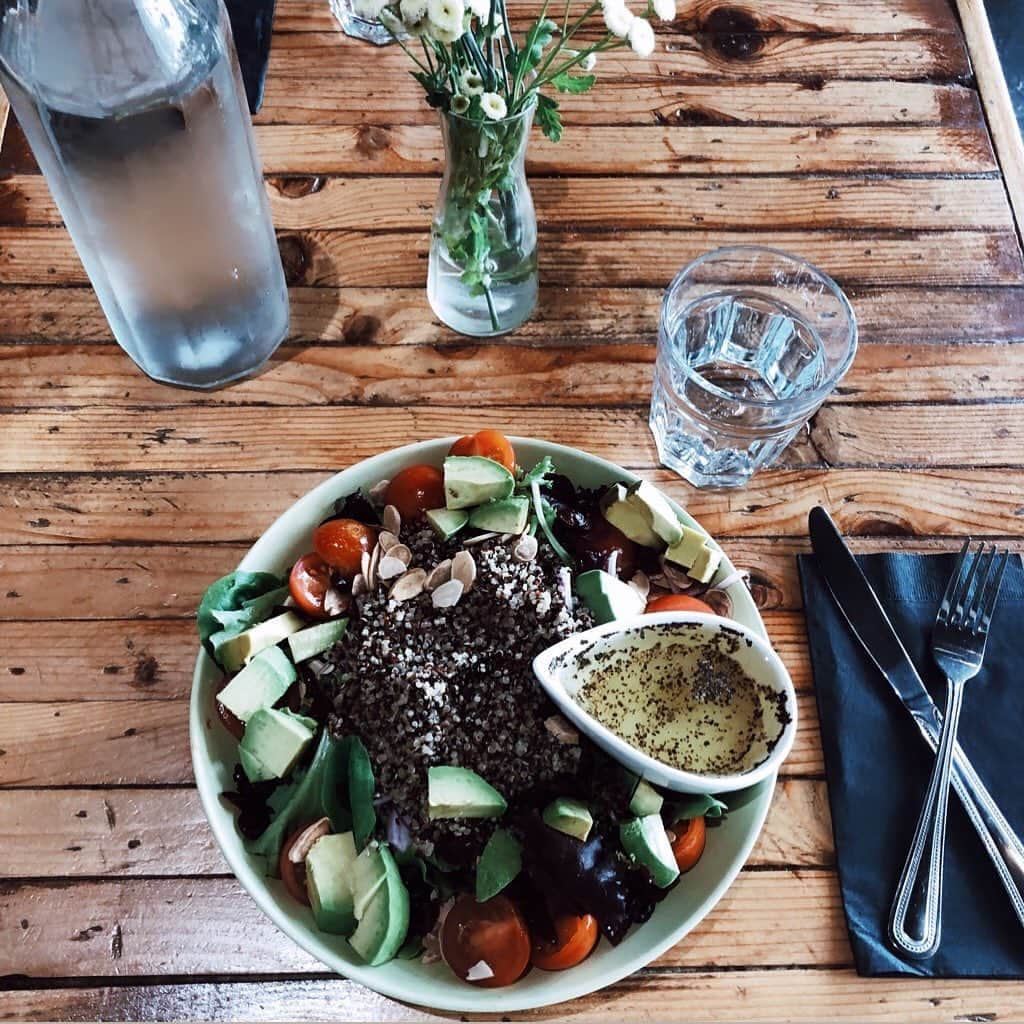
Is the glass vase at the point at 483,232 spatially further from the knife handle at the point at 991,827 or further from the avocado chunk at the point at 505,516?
the knife handle at the point at 991,827

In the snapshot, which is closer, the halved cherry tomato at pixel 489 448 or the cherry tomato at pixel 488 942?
the cherry tomato at pixel 488 942

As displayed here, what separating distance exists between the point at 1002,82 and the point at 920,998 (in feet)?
3.46

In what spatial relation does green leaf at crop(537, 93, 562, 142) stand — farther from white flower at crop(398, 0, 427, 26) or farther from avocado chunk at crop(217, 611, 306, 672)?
avocado chunk at crop(217, 611, 306, 672)

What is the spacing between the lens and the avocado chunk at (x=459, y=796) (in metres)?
0.72

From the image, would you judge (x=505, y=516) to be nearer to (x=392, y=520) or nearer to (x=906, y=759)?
(x=392, y=520)

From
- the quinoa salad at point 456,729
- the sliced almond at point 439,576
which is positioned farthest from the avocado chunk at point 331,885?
the sliced almond at point 439,576

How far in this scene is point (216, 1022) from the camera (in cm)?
78

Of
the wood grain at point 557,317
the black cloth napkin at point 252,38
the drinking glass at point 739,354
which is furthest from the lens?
Answer: the black cloth napkin at point 252,38

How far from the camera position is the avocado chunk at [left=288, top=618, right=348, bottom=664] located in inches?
31.3

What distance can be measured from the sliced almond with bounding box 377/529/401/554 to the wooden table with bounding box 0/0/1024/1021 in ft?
0.63

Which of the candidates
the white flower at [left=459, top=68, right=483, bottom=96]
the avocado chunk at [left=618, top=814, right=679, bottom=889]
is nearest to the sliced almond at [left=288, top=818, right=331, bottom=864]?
the avocado chunk at [left=618, top=814, right=679, bottom=889]

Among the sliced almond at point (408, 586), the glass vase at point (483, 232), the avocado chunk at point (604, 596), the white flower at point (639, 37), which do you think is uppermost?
the white flower at point (639, 37)

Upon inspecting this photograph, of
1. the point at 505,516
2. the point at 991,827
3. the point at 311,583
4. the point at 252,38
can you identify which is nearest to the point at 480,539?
the point at 505,516

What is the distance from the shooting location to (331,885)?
2.36 ft
